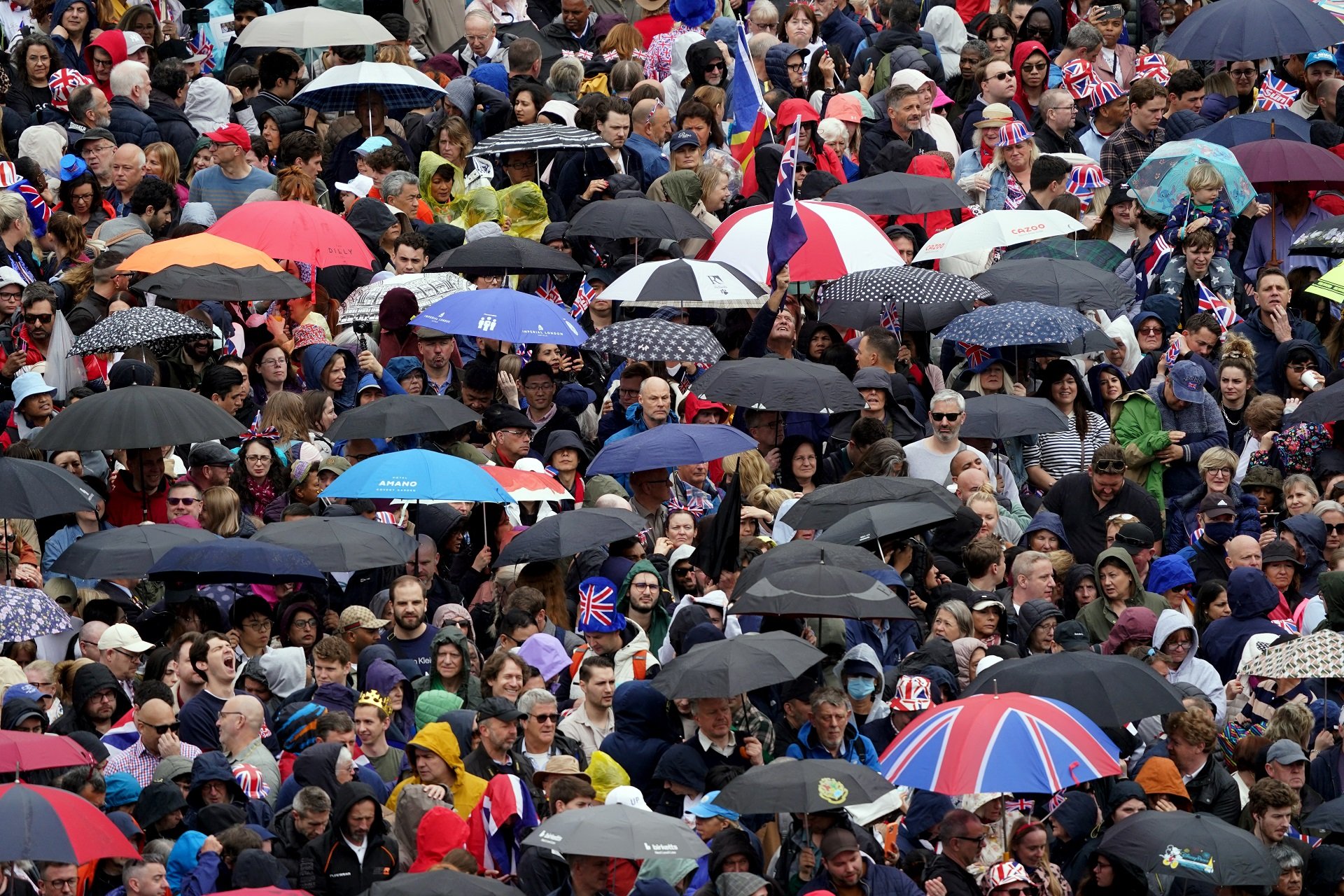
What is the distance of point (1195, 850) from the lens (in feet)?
42.3

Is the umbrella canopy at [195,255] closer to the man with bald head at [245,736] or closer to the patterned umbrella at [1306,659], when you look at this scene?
the man with bald head at [245,736]

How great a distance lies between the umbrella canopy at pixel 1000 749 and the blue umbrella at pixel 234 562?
11.6 ft

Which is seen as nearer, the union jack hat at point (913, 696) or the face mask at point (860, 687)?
the union jack hat at point (913, 696)

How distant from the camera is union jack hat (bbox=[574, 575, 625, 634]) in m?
14.9

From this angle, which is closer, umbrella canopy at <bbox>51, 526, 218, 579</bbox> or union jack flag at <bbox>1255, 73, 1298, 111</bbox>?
umbrella canopy at <bbox>51, 526, 218, 579</bbox>

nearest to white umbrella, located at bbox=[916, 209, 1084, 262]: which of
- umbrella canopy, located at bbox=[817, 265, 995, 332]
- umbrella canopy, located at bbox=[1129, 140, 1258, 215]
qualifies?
umbrella canopy, located at bbox=[817, 265, 995, 332]

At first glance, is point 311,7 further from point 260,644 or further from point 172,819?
point 172,819

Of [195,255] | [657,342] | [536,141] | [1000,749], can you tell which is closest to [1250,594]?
[1000,749]

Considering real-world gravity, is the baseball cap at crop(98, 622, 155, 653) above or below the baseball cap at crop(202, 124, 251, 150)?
below

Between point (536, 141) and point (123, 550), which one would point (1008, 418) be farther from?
point (123, 550)

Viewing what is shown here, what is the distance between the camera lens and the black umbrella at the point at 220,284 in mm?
17812

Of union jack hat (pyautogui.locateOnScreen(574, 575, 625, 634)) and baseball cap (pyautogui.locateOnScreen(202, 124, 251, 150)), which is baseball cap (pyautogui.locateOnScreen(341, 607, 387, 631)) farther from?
baseball cap (pyautogui.locateOnScreen(202, 124, 251, 150))

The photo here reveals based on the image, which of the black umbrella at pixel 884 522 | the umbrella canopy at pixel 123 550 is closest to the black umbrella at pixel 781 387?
the black umbrella at pixel 884 522

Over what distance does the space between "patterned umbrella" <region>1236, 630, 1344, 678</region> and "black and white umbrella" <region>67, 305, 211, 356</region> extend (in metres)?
6.76
